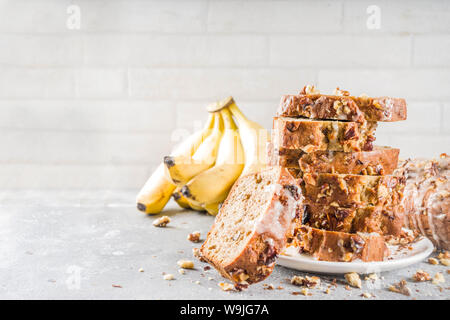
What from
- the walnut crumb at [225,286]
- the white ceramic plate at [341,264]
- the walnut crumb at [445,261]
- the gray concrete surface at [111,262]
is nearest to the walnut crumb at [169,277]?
the gray concrete surface at [111,262]

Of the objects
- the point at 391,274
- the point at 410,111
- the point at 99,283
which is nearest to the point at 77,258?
the point at 99,283

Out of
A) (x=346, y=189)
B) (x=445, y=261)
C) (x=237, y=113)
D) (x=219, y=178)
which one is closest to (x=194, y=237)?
(x=219, y=178)

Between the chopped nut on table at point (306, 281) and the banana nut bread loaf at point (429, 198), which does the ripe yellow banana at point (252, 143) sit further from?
the chopped nut on table at point (306, 281)

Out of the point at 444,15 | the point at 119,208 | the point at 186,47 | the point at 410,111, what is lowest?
the point at 119,208

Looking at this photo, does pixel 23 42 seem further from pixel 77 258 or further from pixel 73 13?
pixel 77 258

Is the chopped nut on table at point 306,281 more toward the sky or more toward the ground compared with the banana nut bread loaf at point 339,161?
more toward the ground
